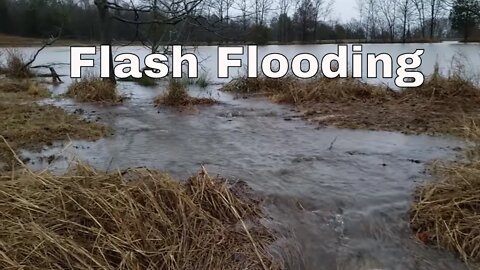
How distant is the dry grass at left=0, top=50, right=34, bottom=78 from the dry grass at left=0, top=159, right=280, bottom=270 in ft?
43.4

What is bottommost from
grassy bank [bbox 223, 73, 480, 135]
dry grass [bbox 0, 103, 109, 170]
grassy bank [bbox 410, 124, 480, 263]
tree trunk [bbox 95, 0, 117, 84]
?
grassy bank [bbox 410, 124, 480, 263]

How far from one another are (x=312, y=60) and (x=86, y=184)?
32.3 ft

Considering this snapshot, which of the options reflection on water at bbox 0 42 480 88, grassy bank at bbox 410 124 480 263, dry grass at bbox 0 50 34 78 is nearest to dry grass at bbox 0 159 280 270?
grassy bank at bbox 410 124 480 263

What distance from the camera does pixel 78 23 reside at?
39.2 m

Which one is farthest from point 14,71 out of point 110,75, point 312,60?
point 312,60

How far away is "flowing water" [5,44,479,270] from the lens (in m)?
3.10

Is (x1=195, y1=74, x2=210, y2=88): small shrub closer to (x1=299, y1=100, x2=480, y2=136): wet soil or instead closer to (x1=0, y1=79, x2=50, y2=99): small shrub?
(x1=0, y1=79, x2=50, y2=99): small shrub

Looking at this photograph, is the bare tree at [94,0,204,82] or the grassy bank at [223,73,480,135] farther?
the bare tree at [94,0,204,82]

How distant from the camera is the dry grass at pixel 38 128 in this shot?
551 cm

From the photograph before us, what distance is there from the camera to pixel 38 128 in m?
6.21

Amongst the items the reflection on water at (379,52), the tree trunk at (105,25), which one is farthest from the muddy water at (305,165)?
the reflection on water at (379,52)

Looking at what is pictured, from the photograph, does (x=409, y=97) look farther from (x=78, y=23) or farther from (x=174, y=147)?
(x=78, y=23)

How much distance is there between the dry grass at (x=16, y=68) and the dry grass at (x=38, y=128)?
25.7 feet

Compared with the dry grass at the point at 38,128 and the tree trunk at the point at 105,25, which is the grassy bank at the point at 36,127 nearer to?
the dry grass at the point at 38,128
